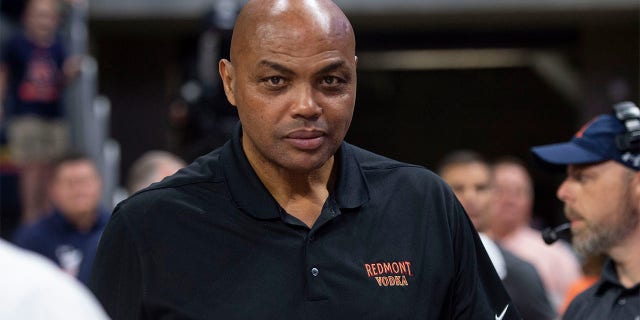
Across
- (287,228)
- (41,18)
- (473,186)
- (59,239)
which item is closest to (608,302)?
(287,228)

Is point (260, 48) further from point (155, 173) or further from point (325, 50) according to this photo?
point (155, 173)

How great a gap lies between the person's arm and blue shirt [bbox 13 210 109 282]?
3.87m

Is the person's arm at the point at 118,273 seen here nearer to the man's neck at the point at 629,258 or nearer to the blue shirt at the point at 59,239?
the man's neck at the point at 629,258

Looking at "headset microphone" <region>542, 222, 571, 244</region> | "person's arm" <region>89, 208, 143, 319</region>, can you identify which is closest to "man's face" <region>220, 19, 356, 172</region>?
"person's arm" <region>89, 208, 143, 319</region>

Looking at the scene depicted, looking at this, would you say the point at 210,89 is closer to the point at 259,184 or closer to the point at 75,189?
the point at 75,189

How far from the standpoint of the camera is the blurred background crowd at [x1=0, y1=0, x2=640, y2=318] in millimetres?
6992

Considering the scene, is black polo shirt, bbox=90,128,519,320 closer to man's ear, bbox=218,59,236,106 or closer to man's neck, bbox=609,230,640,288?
man's ear, bbox=218,59,236,106

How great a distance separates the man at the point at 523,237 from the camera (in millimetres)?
7031

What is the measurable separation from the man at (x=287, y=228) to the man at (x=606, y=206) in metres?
1.03

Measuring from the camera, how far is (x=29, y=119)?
7.93 meters

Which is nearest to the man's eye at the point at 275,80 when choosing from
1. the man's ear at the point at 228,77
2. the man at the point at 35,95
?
the man's ear at the point at 228,77

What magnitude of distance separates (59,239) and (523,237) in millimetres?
3205

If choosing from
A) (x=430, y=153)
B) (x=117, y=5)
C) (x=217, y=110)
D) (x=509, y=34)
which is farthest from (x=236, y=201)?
(x=430, y=153)

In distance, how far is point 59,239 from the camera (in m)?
6.31
